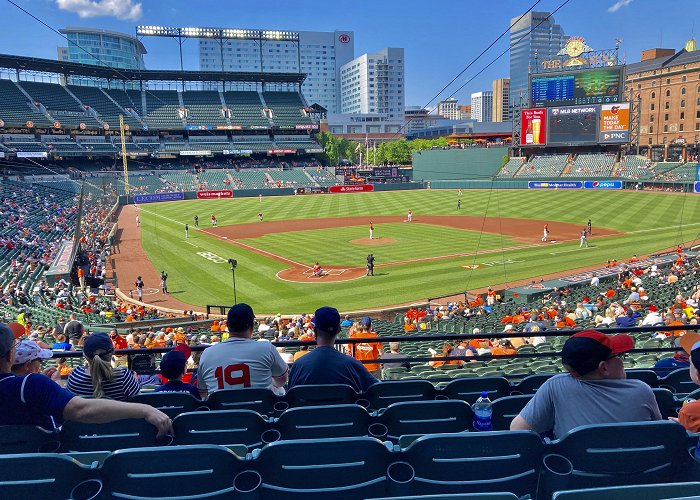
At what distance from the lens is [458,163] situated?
289 feet

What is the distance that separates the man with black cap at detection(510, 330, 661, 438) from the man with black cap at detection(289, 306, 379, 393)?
68.2 inches

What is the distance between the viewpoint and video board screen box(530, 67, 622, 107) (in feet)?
227

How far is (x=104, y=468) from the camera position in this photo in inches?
112

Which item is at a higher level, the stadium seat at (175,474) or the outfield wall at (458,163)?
the outfield wall at (458,163)

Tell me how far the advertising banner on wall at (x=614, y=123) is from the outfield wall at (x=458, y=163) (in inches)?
633

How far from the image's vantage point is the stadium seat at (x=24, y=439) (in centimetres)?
347

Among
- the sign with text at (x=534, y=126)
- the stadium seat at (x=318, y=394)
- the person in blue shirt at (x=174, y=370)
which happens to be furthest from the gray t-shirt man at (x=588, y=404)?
the sign with text at (x=534, y=126)

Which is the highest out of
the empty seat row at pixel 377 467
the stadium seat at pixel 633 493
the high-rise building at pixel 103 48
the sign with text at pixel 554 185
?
the high-rise building at pixel 103 48

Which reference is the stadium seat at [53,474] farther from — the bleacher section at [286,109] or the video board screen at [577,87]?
the bleacher section at [286,109]

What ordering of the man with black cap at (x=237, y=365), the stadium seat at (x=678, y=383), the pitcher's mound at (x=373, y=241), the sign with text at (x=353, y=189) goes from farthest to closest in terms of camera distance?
1. the sign with text at (x=353, y=189)
2. the pitcher's mound at (x=373, y=241)
3. the stadium seat at (x=678, y=383)
4. the man with black cap at (x=237, y=365)

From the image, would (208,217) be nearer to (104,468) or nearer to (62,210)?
(62,210)

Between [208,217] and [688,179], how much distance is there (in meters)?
54.6

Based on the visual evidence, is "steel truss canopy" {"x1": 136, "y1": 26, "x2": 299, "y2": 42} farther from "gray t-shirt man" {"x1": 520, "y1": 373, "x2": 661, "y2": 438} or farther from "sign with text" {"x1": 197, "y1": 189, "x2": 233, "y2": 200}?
"gray t-shirt man" {"x1": 520, "y1": 373, "x2": 661, "y2": 438}

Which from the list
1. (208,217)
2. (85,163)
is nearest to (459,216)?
(208,217)
